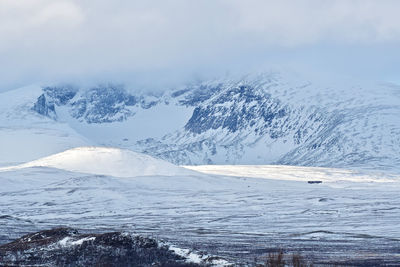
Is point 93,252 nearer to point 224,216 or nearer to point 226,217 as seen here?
point 226,217

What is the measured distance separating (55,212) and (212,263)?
91401mm

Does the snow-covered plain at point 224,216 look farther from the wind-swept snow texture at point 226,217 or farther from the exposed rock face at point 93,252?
the exposed rock face at point 93,252

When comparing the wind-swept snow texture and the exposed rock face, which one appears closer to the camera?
the exposed rock face

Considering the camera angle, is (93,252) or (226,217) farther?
(226,217)

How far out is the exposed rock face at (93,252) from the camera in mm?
56438

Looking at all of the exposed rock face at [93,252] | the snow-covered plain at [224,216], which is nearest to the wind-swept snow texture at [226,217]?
the snow-covered plain at [224,216]

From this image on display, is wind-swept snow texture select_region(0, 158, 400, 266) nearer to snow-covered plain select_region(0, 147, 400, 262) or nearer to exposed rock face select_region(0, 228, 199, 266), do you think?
snow-covered plain select_region(0, 147, 400, 262)

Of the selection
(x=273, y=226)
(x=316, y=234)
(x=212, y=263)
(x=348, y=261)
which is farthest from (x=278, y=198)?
(x=212, y=263)

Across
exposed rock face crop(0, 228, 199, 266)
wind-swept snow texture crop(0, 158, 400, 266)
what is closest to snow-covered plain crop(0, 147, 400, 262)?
wind-swept snow texture crop(0, 158, 400, 266)

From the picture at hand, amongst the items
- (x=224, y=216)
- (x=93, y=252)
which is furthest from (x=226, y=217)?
(x=93, y=252)

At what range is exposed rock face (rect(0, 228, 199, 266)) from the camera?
56.4m

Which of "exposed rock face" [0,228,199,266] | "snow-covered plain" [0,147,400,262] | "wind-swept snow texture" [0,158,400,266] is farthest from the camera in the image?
"snow-covered plain" [0,147,400,262]

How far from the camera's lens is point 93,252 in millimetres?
58000

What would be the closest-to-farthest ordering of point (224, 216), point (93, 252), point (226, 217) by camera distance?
point (93, 252) < point (226, 217) < point (224, 216)
